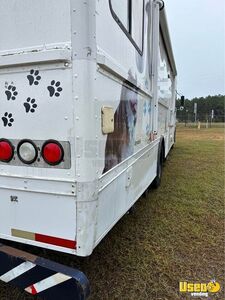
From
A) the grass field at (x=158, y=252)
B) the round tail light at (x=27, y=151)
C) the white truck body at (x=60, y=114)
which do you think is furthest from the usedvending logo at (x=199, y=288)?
the round tail light at (x=27, y=151)

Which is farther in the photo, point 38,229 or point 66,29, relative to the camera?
point 38,229

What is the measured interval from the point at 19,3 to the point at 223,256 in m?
3.05

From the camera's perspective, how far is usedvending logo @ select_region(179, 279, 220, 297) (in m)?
2.24

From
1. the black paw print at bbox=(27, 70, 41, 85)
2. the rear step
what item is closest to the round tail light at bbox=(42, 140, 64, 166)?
the black paw print at bbox=(27, 70, 41, 85)

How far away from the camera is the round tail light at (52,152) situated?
153 centimetres

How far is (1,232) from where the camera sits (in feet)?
5.93

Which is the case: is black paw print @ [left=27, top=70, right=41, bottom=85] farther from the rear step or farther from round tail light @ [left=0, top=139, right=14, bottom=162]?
the rear step

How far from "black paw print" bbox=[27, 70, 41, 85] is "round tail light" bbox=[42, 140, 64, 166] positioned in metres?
0.38

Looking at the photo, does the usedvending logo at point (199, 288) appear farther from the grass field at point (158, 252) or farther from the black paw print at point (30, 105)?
the black paw print at point (30, 105)

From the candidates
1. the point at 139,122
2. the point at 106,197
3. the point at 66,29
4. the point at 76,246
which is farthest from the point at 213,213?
the point at 66,29

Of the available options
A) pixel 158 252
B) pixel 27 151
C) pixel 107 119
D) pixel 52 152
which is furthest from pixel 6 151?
pixel 158 252

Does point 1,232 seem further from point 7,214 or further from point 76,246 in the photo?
point 76,246

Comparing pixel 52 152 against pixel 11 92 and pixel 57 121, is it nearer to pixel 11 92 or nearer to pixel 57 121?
pixel 57 121

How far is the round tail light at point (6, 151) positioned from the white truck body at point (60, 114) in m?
0.03
